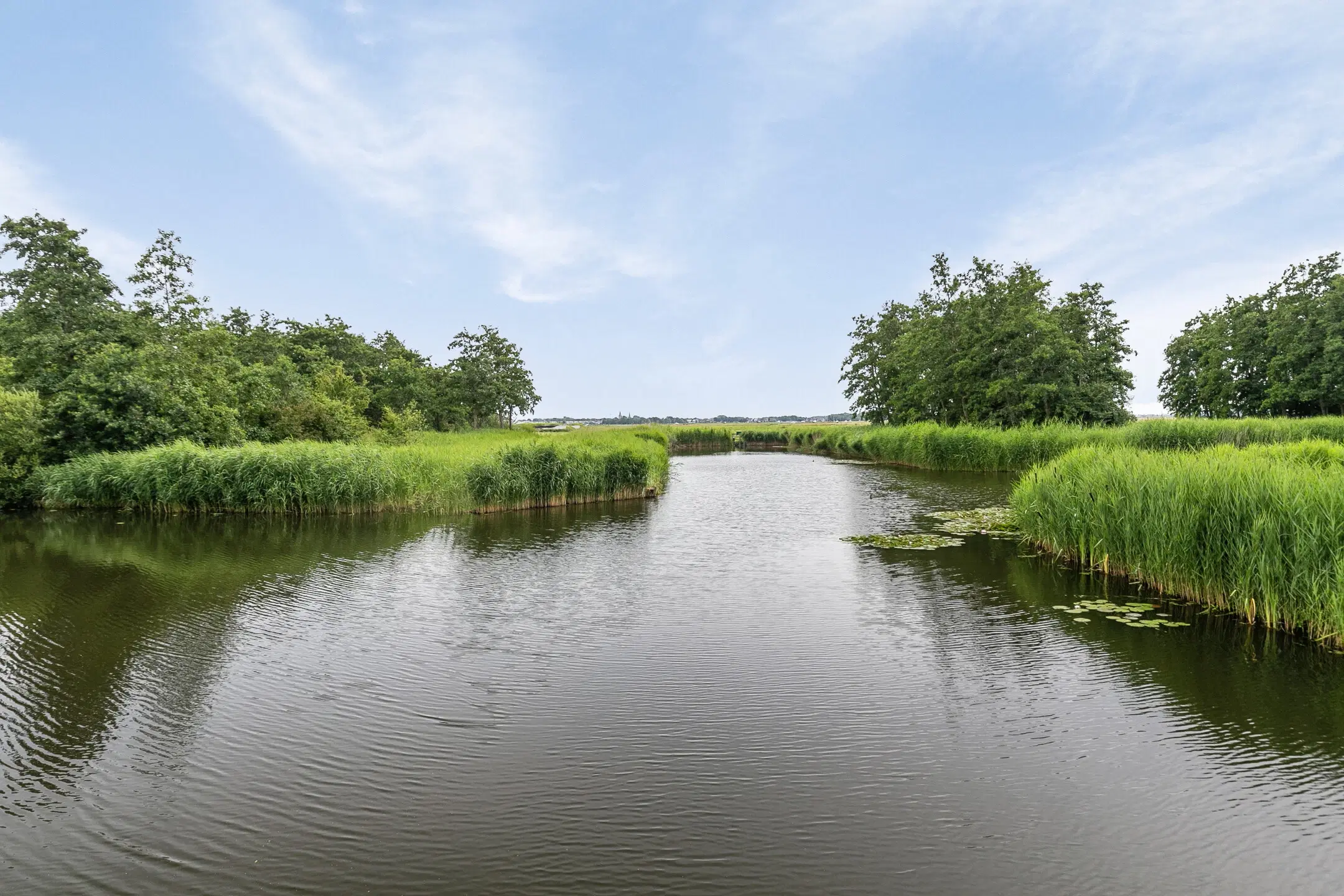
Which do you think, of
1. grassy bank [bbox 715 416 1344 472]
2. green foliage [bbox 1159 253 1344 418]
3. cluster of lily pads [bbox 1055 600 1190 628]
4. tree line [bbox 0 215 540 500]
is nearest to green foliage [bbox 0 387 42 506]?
tree line [bbox 0 215 540 500]

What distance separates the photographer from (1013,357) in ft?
123

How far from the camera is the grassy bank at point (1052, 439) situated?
964 inches

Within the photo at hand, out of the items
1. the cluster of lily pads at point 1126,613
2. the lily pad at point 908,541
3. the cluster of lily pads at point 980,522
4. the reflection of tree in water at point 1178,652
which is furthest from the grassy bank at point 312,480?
the cluster of lily pads at point 1126,613

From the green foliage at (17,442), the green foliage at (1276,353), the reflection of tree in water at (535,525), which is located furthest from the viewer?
the green foliage at (1276,353)

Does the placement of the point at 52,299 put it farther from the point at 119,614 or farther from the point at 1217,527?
the point at 1217,527

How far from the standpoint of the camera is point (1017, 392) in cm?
3672

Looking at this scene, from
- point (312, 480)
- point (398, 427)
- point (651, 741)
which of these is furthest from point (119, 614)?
point (398, 427)

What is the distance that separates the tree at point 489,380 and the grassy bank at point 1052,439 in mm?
26546

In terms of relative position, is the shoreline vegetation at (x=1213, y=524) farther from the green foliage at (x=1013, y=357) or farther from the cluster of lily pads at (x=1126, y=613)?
the green foliage at (x=1013, y=357)

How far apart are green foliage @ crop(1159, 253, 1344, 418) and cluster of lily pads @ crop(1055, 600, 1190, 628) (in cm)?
3685

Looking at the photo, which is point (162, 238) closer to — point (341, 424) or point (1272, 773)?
point (341, 424)

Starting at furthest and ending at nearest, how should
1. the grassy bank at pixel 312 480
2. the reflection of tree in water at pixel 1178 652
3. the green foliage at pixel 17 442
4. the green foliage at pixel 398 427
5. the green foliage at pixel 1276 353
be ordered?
1. the green foliage at pixel 1276 353
2. the green foliage at pixel 398 427
3. the green foliage at pixel 17 442
4. the grassy bank at pixel 312 480
5. the reflection of tree in water at pixel 1178 652

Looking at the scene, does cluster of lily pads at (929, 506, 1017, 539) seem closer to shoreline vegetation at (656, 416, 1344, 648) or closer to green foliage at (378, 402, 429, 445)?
shoreline vegetation at (656, 416, 1344, 648)

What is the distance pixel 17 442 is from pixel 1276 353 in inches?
2327
